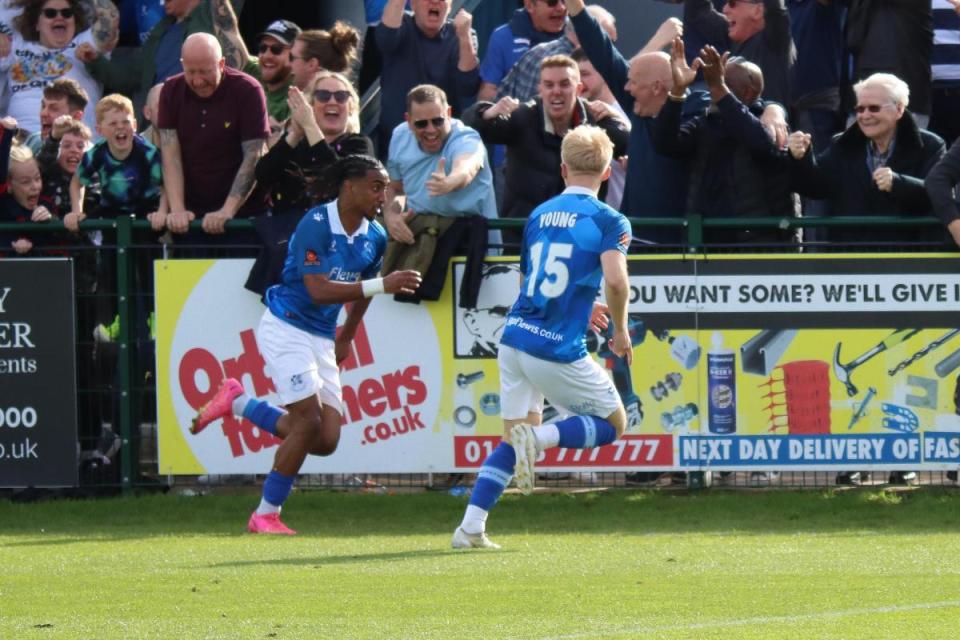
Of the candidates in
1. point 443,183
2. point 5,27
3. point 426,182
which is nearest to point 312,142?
point 426,182

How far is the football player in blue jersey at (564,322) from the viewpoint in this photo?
9609 millimetres

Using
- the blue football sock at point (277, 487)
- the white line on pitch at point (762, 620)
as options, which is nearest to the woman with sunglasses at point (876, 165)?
the blue football sock at point (277, 487)

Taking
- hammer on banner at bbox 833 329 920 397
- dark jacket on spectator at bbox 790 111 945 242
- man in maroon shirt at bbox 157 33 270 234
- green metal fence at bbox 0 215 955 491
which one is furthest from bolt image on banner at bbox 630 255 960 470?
man in maroon shirt at bbox 157 33 270 234

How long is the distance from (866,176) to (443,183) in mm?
2785

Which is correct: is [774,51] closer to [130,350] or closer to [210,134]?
[210,134]

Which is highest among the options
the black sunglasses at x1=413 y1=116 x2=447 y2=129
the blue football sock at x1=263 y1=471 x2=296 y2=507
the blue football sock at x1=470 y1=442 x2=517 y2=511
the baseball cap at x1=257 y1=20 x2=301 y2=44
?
A: the baseball cap at x1=257 y1=20 x2=301 y2=44

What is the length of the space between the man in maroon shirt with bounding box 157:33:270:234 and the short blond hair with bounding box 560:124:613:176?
3642mm

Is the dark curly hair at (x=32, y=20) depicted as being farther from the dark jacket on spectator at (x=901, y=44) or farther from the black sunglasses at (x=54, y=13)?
the dark jacket on spectator at (x=901, y=44)

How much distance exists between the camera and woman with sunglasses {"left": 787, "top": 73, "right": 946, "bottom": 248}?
11.9 m

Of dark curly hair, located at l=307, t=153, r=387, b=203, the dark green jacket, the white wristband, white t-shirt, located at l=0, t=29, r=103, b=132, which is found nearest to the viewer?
the white wristband

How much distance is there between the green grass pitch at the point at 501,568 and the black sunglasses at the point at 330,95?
262 centimetres

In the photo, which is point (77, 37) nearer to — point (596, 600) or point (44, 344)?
point (44, 344)

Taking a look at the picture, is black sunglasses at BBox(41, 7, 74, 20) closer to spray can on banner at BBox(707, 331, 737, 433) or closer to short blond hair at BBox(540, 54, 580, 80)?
short blond hair at BBox(540, 54, 580, 80)

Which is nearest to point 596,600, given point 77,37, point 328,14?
point 77,37
